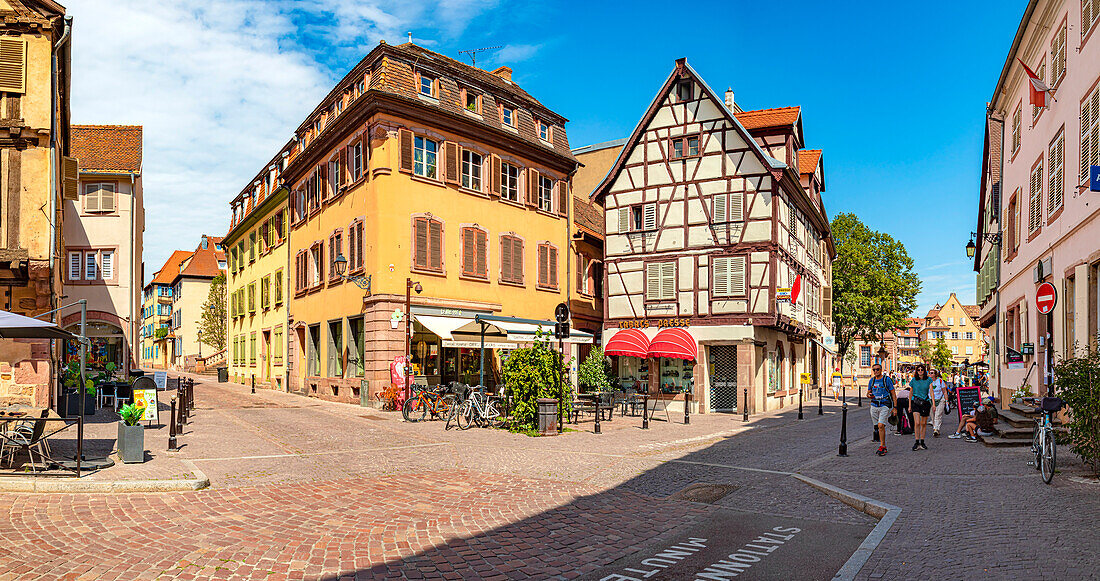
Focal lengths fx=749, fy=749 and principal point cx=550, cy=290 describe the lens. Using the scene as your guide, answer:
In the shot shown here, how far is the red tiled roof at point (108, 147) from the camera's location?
3225 cm

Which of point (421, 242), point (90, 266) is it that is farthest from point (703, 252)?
point (90, 266)

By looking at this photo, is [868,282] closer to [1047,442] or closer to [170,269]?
[1047,442]

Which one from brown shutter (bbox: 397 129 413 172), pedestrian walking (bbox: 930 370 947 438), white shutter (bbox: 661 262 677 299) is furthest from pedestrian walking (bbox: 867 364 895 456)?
brown shutter (bbox: 397 129 413 172)

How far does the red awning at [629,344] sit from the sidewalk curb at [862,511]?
15.8 m

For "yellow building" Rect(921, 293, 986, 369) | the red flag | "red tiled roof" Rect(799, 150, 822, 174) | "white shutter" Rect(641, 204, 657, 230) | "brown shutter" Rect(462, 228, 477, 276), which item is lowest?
"yellow building" Rect(921, 293, 986, 369)

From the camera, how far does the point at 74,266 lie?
3197 centimetres

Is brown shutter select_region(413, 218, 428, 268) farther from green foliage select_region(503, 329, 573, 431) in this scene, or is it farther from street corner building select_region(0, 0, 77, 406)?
street corner building select_region(0, 0, 77, 406)

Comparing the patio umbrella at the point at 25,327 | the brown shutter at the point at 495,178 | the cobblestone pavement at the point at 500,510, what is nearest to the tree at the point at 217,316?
the brown shutter at the point at 495,178

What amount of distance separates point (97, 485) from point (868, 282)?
45.5 metres

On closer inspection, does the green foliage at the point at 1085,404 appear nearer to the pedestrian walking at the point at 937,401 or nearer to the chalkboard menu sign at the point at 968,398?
the chalkboard menu sign at the point at 968,398

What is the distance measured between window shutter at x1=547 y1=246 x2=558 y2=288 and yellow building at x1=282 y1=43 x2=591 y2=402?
0.04m

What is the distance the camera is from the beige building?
31.9 metres

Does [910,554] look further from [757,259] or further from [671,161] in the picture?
[671,161]

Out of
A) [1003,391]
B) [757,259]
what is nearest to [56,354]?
[757,259]
